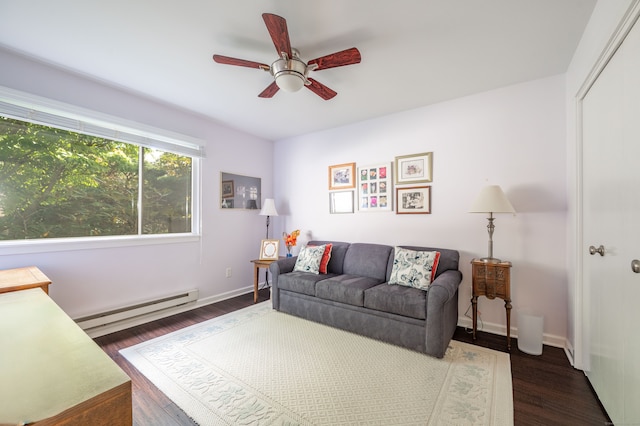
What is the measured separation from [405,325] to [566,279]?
158 cm

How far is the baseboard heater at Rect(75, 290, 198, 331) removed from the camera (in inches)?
103

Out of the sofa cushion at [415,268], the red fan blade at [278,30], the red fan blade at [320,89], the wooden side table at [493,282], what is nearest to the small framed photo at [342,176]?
the sofa cushion at [415,268]

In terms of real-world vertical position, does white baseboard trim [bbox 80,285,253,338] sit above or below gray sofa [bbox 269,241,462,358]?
below

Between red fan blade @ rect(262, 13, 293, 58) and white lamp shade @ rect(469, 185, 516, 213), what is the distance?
2.09 meters

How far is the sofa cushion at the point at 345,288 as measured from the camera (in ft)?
8.75

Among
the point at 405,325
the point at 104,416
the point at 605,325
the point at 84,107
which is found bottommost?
the point at 405,325

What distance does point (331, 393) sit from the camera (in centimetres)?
183

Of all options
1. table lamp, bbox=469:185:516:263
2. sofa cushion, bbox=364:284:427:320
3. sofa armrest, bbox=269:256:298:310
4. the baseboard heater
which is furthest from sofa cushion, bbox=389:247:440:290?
the baseboard heater

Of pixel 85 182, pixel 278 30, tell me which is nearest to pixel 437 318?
pixel 278 30

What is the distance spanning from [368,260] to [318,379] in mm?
1573

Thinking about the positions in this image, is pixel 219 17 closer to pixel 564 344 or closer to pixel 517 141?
pixel 517 141

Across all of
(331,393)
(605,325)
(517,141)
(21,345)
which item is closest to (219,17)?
(21,345)

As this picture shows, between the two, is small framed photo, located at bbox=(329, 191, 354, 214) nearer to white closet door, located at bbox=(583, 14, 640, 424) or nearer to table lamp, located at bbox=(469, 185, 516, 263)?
table lamp, located at bbox=(469, 185, 516, 263)

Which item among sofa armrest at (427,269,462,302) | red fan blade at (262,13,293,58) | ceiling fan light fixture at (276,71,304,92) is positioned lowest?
sofa armrest at (427,269,462,302)
